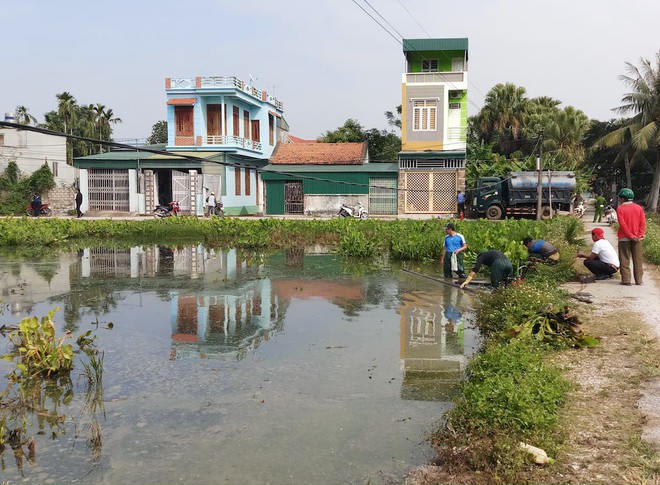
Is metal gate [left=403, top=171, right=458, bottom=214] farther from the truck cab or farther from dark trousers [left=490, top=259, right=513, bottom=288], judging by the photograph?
dark trousers [left=490, top=259, right=513, bottom=288]

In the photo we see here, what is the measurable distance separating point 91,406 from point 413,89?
28.4 metres

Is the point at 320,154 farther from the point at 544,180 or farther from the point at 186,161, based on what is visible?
the point at 544,180

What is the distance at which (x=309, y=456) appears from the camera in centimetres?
514

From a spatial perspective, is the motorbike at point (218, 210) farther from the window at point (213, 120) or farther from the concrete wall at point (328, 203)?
the concrete wall at point (328, 203)

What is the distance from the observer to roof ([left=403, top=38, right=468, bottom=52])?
105 feet

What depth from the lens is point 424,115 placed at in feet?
106

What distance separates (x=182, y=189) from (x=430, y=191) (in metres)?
12.8

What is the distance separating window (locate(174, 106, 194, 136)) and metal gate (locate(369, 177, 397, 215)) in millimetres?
9984

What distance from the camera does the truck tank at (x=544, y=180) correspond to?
26.7 meters

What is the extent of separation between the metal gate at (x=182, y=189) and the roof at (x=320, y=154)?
15.9ft

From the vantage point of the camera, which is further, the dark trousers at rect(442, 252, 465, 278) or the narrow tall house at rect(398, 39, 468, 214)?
the narrow tall house at rect(398, 39, 468, 214)

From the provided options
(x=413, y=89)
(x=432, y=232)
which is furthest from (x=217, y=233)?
(x=413, y=89)

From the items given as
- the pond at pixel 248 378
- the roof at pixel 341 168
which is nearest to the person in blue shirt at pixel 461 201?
the roof at pixel 341 168

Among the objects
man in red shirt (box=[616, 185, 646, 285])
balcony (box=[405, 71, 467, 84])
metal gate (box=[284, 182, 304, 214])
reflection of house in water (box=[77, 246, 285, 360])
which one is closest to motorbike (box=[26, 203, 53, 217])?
metal gate (box=[284, 182, 304, 214])
